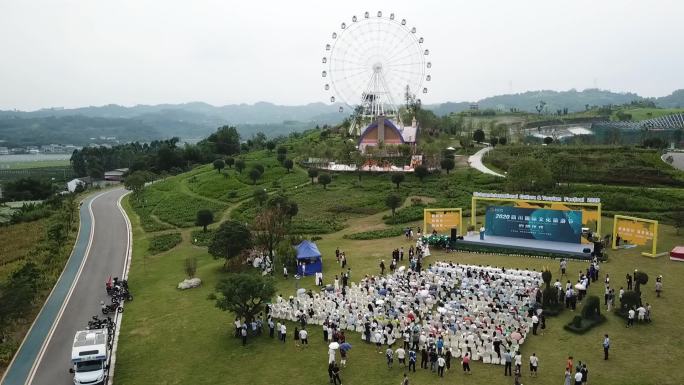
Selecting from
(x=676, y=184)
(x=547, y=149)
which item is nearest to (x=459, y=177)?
(x=547, y=149)

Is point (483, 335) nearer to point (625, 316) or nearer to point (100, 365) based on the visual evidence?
point (625, 316)

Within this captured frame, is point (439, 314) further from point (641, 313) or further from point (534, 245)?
point (534, 245)

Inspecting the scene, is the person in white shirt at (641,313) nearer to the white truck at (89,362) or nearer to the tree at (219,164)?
the white truck at (89,362)

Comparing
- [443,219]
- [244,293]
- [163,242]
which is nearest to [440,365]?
[244,293]

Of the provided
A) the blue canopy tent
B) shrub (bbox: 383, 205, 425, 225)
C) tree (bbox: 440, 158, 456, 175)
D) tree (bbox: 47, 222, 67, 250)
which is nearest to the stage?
shrub (bbox: 383, 205, 425, 225)

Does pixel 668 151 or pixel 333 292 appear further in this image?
pixel 668 151

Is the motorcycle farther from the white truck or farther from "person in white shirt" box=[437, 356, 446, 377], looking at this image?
"person in white shirt" box=[437, 356, 446, 377]
